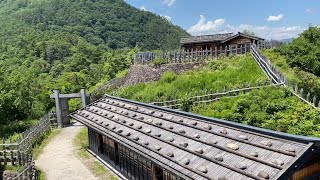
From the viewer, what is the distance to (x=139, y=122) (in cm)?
1678

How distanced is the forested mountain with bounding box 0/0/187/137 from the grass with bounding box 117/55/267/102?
510 inches

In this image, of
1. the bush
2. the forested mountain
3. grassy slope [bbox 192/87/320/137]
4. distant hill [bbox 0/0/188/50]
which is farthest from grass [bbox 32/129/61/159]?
distant hill [bbox 0/0/188/50]

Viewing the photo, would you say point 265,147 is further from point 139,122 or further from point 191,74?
point 191,74

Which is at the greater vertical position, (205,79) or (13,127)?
(205,79)

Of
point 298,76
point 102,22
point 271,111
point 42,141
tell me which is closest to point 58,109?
point 42,141

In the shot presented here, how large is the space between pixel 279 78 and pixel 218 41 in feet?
57.9

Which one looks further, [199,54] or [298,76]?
[199,54]

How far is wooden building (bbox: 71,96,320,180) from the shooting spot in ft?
29.2

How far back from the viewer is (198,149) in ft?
37.2

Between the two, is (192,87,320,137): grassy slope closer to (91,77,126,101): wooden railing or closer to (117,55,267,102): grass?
(117,55,267,102): grass

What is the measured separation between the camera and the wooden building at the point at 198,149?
8.89m

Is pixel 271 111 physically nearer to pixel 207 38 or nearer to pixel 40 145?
pixel 40 145

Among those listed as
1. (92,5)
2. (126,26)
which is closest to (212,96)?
(126,26)

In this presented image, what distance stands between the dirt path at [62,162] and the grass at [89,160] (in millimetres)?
318
